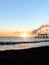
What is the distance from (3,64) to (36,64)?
1987mm

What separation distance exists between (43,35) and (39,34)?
140 inches

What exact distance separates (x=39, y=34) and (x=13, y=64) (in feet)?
421

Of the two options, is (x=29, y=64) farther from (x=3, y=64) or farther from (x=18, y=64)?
(x=3, y=64)

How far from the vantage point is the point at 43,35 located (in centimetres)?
13725

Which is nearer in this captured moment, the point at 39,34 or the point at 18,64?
the point at 18,64

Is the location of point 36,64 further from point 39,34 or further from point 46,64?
point 39,34

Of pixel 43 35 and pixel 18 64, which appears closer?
pixel 18 64

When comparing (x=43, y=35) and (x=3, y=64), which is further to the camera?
(x=43, y=35)

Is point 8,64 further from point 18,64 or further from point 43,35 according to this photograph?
point 43,35

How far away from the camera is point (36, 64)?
379 inches

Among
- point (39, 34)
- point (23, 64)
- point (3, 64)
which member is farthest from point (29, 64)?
point (39, 34)

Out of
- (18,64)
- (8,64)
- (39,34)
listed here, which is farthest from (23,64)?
(39,34)

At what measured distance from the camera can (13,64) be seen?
9562 mm

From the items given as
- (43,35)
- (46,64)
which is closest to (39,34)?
(43,35)
